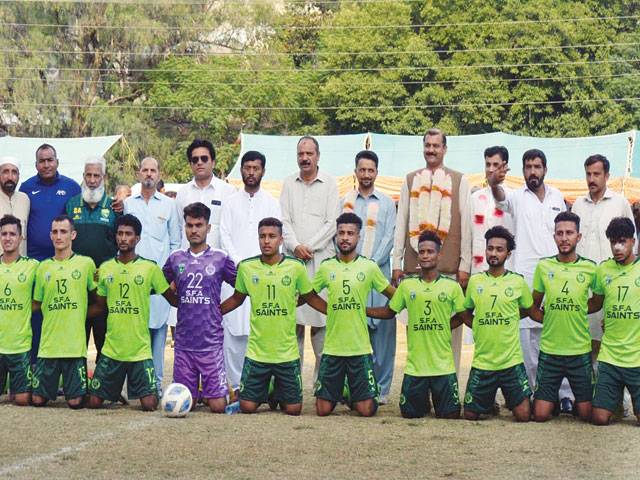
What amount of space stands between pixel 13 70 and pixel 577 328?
41.6 m

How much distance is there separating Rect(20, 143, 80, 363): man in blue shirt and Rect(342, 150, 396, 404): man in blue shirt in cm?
264

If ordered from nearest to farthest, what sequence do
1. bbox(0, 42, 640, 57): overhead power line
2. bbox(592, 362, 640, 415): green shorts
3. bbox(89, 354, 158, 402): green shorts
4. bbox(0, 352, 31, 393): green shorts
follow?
bbox(592, 362, 640, 415): green shorts < bbox(89, 354, 158, 402): green shorts < bbox(0, 352, 31, 393): green shorts < bbox(0, 42, 640, 57): overhead power line

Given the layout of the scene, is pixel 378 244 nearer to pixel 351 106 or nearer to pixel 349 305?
pixel 349 305

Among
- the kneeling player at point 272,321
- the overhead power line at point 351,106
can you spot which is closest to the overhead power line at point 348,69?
the overhead power line at point 351,106

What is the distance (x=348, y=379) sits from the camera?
10.1m

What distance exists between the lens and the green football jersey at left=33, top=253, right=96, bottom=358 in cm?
1031

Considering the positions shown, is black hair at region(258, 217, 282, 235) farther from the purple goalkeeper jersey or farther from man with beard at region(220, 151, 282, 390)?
man with beard at region(220, 151, 282, 390)

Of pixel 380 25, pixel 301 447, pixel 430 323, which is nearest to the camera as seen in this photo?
pixel 301 447

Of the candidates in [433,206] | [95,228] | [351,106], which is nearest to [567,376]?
[433,206]

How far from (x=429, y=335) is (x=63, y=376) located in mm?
3189

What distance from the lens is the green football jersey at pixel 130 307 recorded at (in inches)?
401

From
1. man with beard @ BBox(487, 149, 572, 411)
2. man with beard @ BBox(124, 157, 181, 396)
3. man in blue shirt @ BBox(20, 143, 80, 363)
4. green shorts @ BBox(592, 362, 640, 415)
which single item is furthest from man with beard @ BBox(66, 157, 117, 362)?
green shorts @ BBox(592, 362, 640, 415)

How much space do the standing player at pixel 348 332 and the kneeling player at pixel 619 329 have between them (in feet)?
6.01

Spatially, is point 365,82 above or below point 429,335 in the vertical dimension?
above
